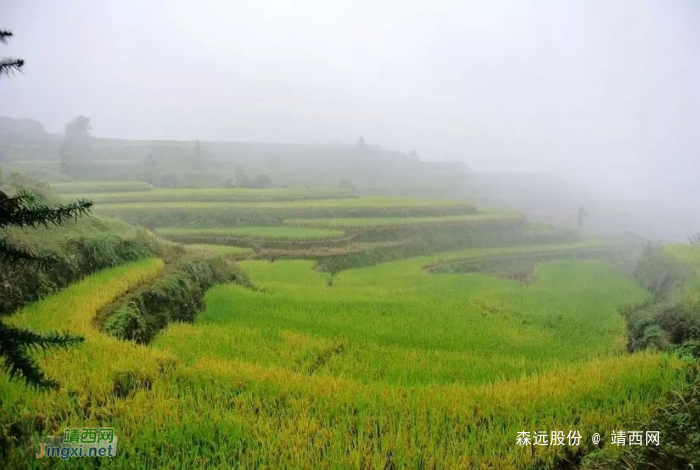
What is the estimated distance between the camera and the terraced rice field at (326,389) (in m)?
3.26

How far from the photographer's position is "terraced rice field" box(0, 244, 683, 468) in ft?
10.7

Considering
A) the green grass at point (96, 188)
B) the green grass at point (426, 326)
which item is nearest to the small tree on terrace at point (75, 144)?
the green grass at point (96, 188)

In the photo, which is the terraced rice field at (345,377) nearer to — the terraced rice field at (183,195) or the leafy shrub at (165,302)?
the leafy shrub at (165,302)

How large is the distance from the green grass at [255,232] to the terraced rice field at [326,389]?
411 inches

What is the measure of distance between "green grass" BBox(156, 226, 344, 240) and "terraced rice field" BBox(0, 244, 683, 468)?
10.5 meters

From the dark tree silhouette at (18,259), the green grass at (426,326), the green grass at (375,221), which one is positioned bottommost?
the green grass at (426,326)

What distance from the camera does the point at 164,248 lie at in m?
10.9

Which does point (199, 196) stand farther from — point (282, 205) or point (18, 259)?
point (18, 259)

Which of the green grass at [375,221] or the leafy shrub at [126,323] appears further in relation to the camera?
the green grass at [375,221]

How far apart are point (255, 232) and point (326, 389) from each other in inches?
614

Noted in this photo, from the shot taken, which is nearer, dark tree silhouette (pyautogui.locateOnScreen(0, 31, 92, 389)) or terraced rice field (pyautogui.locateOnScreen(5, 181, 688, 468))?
dark tree silhouette (pyautogui.locateOnScreen(0, 31, 92, 389))

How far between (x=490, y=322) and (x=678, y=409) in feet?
16.9

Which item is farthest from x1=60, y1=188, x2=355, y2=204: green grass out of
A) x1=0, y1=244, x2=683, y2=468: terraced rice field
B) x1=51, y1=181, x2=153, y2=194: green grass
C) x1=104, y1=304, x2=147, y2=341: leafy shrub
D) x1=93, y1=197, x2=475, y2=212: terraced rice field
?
x1=104, y1=304, x2=147, y2=341: leafy shrub

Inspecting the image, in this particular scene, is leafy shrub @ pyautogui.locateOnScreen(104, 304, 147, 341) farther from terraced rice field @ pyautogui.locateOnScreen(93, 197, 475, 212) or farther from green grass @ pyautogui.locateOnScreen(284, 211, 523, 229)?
terraced rice field @ pyautogui.locateOnScreen(93, 197, 475, 212)
